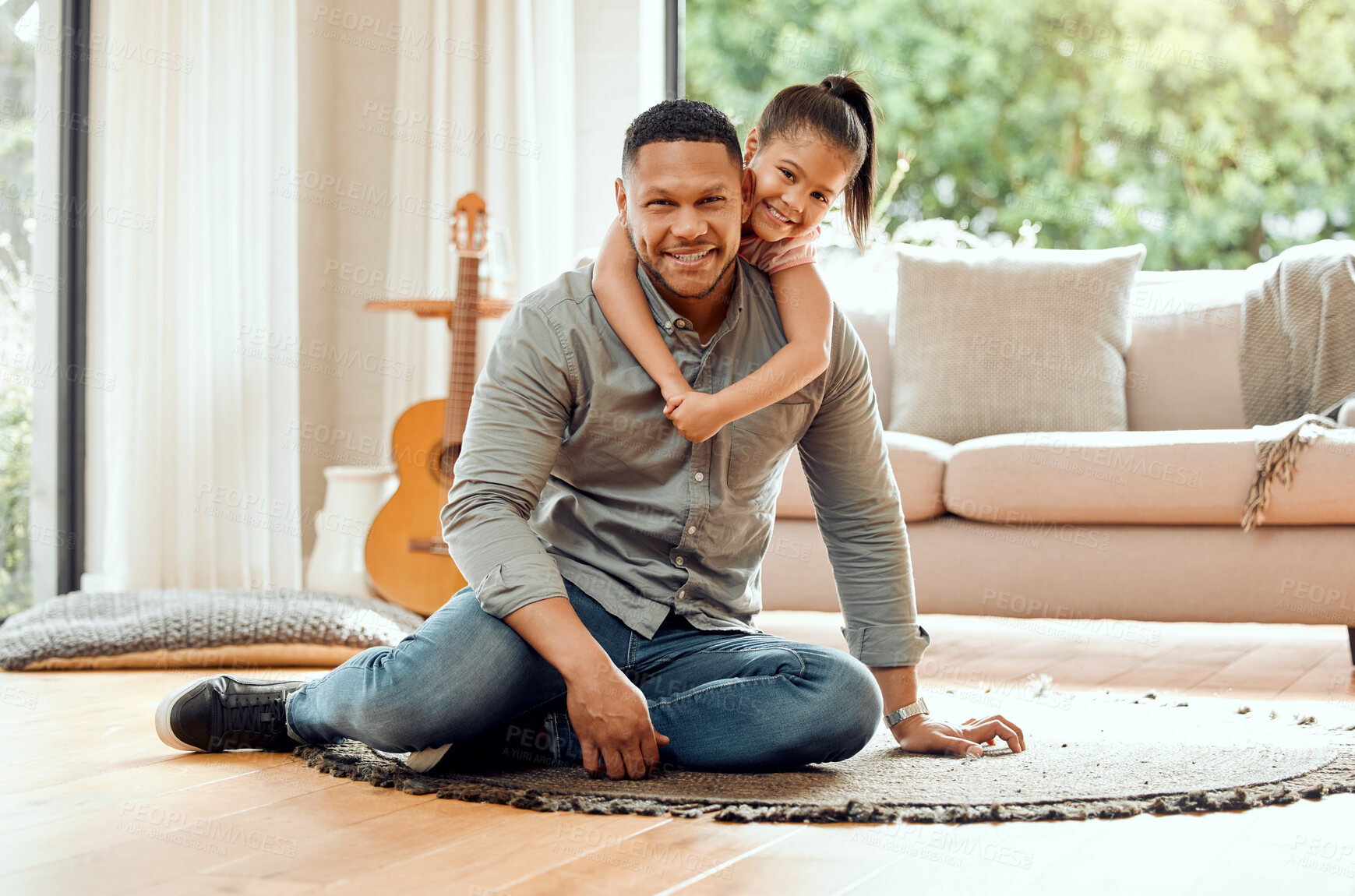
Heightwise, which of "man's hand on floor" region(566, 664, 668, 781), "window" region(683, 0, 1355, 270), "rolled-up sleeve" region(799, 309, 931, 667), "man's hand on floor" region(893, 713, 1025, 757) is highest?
"window" region(683, 0, 1355, 270)

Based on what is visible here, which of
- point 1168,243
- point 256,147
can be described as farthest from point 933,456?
point 1168,243

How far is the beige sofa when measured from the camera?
2186mm

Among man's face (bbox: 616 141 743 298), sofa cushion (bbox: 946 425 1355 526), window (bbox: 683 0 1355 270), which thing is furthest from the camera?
window (bbox: 683 0 1355 270)

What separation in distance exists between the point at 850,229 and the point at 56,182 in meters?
2.52

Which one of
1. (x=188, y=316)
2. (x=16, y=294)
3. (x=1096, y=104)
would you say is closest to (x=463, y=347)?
(x=188, y=316)

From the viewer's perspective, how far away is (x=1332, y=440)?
7.22ft

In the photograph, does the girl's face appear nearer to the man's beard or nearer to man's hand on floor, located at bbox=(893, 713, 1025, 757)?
the man's beard

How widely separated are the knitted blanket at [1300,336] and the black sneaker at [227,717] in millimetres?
2150

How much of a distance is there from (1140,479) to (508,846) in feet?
5.12

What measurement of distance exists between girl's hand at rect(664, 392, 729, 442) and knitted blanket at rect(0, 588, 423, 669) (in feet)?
4.04

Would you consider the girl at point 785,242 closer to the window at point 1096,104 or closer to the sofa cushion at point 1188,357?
the sofa cushion at point 1188,357

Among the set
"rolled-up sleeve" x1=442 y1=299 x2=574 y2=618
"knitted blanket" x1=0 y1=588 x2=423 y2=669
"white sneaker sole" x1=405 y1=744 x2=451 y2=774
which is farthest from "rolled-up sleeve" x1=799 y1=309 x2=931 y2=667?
"knitted blanket" x1=0 y1=588 x2=423 y2=669

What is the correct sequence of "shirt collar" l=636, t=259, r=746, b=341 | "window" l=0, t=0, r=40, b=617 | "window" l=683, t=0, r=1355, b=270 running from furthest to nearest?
"window" l=683, t=0, r=1355, b=270 < "window" l=0, t=0, r=40, b=617 < "shirt collar" l=636, t=259, r=746, b=341

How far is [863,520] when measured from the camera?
151cm
